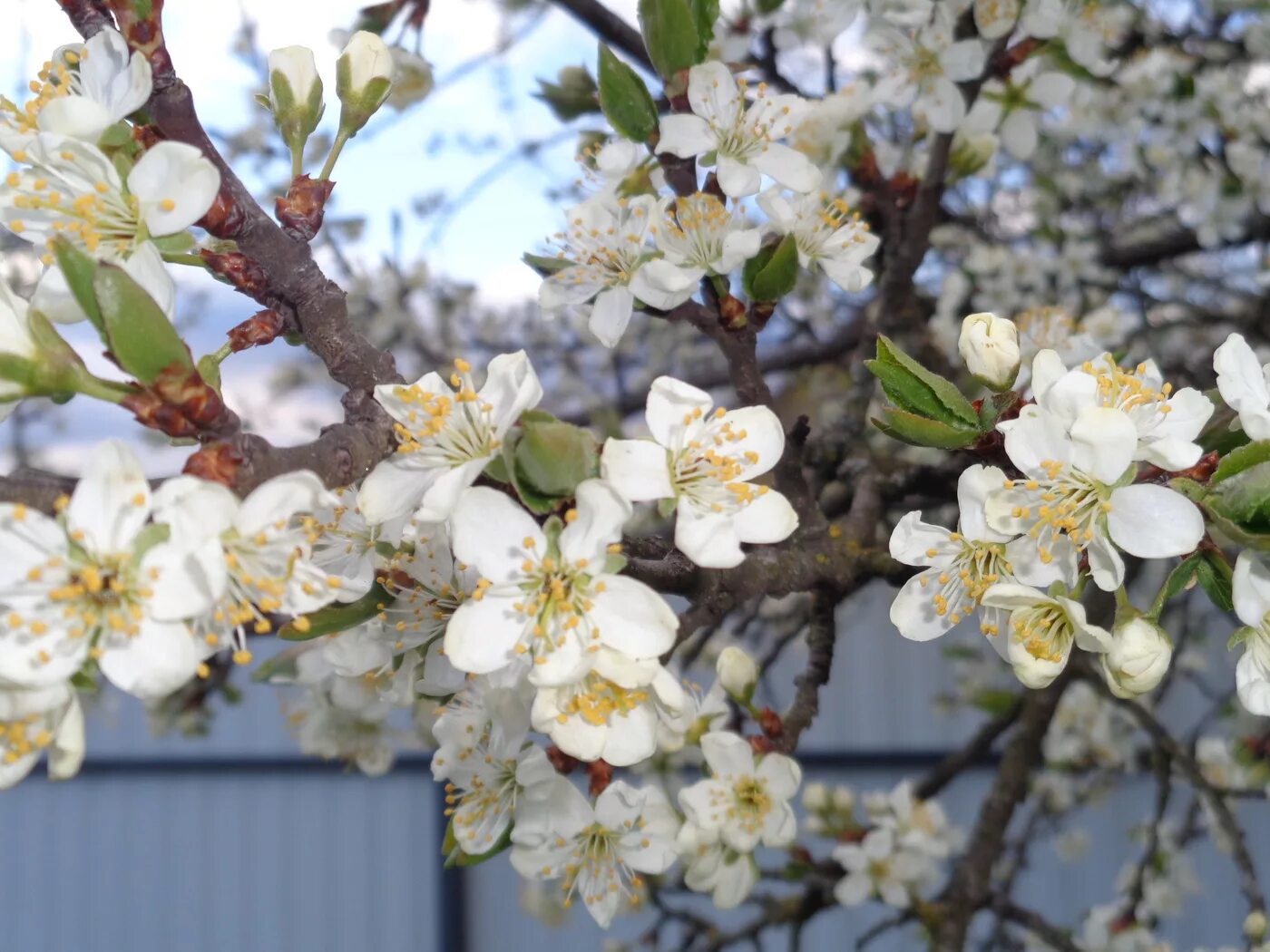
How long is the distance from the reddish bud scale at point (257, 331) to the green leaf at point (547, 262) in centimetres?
28

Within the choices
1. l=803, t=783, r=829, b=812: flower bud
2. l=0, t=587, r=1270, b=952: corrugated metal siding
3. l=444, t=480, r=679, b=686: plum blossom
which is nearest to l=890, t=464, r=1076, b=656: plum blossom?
l=444, t=480, r=679, b=686: plum blossom

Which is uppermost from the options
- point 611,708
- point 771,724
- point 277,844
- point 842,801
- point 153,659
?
point 153,659

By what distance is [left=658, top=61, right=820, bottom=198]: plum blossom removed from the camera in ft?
2.68

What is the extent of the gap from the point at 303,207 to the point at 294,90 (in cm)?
9

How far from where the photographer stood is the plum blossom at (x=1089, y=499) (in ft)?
1.83

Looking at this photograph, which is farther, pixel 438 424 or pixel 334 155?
pixel 334 155

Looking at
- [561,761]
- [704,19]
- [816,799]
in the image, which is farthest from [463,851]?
[816,799]

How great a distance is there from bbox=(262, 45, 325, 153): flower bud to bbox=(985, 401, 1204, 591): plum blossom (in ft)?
1.67

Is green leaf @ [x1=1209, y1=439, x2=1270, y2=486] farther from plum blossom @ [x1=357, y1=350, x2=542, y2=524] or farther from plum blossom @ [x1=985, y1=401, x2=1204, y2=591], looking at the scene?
plum blossom @ [x1=357, y1=350, x2=542, y2=524]

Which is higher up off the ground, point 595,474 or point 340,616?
point 595,474

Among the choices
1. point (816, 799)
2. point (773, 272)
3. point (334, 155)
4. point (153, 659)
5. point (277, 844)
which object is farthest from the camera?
point (277, 844)

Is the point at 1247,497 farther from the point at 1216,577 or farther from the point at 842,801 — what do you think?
the point at 842,801

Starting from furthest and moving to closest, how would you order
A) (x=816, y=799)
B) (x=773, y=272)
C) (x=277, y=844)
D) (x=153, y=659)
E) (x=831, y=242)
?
(x=277, y=844) < (x=816, y=799) < (x=831, y=242) < (x=773, y=272) < (x=153, y=659)

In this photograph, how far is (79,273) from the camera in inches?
19.1
